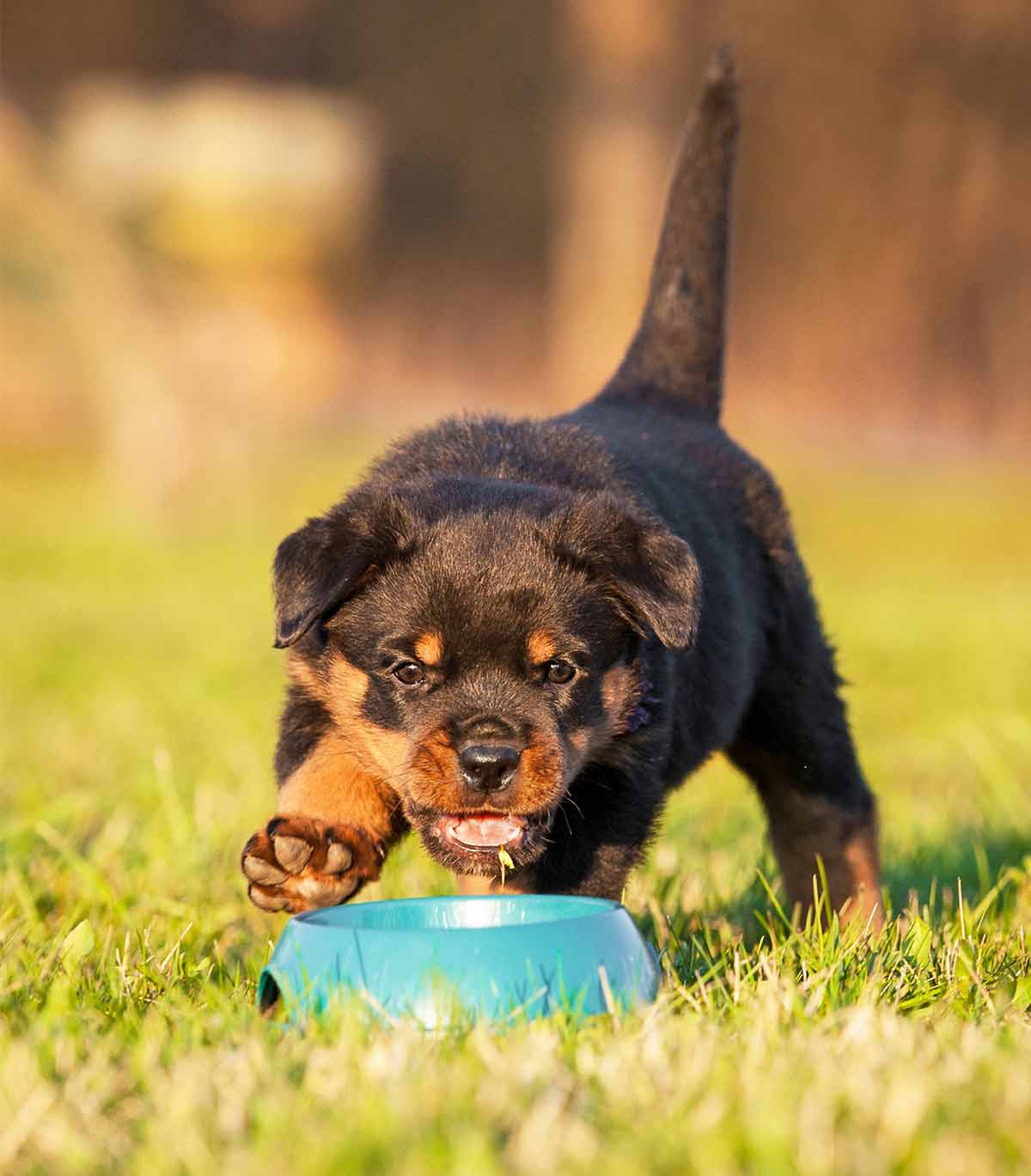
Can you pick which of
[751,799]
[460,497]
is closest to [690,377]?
[460,497]

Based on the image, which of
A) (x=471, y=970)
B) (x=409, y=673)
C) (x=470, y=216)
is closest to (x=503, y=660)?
(x=409, y=673)

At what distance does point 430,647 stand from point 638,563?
31 cm

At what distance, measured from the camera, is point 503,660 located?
248 cm

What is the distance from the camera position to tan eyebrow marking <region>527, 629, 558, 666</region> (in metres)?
2.49

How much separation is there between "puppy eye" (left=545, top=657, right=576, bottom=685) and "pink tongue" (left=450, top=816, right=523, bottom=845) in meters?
0.22

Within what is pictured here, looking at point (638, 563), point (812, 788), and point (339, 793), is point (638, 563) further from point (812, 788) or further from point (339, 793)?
point (812, 788)

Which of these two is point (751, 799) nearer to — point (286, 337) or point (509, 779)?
point (509, 779)

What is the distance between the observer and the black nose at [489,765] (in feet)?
7.73

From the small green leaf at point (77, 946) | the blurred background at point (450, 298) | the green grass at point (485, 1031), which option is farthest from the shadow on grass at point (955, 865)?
the small green leaf at point (77, 946)

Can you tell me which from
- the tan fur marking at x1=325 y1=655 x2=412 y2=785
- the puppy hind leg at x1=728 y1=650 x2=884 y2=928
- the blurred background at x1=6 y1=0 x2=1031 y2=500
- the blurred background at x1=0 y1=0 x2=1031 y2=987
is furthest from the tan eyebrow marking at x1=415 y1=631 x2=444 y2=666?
the blurred background at x1=6 y1=0 x2=1031 y2=500

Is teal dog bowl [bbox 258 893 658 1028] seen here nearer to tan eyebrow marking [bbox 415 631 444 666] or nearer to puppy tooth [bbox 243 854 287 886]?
puppy tooth [bbox 243 854 287 886]

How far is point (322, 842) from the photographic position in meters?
2.42

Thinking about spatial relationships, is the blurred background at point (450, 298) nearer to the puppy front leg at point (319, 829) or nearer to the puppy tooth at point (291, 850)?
the puppy front leg at point (319, 829)

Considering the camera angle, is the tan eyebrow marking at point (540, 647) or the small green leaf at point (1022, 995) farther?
the tan eyebrow marking at point (540, 647)
